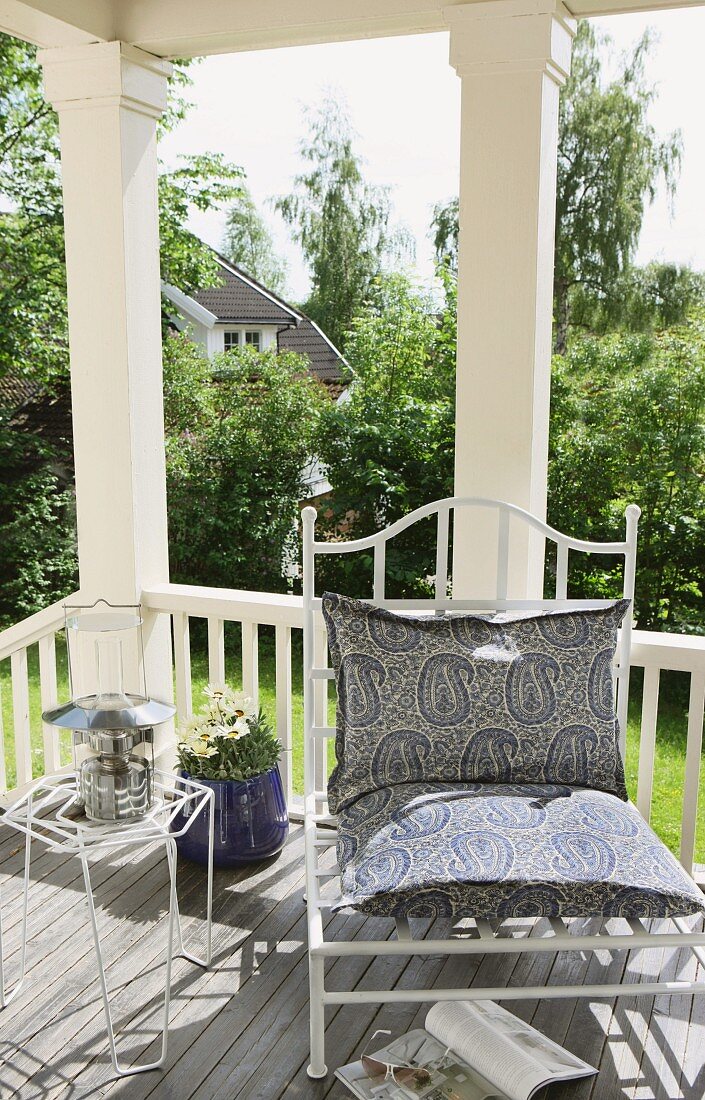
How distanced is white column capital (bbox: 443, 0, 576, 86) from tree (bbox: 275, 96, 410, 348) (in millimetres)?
7442

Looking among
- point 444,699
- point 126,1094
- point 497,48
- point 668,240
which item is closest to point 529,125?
point 497,48

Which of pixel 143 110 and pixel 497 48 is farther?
pixel 143 110

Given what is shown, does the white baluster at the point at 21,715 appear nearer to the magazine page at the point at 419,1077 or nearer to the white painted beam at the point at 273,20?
the magazine page at the point at 419,1077

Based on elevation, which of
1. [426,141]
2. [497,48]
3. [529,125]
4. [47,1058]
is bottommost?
[47,1058]

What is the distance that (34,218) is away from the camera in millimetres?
8570

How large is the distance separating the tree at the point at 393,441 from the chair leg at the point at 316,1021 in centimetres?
526

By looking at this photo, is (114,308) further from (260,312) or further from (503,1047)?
(260,312)

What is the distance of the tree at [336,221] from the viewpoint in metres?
10.1

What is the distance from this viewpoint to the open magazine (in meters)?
1.86

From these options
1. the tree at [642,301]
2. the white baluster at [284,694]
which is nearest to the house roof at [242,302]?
the tree at [642,301]

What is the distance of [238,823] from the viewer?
2848 millimetres

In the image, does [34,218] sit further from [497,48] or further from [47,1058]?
[47,1058]

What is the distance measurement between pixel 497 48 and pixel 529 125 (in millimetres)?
213

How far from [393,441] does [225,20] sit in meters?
4.91
